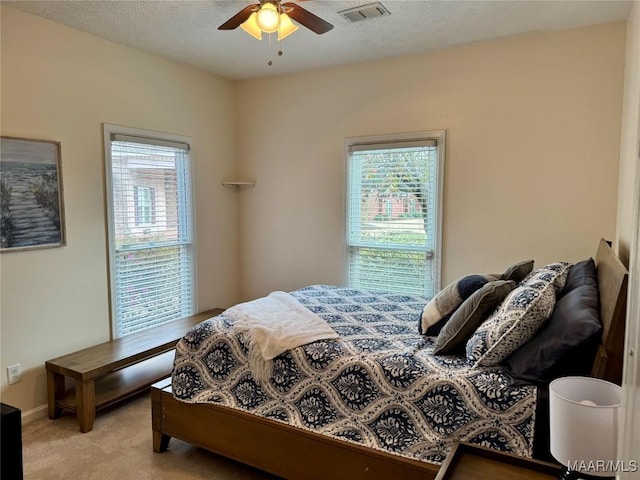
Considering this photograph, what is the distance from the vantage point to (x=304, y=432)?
6.96 ft

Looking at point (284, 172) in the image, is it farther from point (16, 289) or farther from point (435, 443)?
point (435, 443)

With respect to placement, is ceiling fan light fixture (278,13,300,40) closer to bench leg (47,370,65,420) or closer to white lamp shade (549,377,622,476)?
white lamp shade (549,377,622,476)

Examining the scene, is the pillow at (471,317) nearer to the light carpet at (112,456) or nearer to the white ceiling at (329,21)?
the light carpet at (112,456)

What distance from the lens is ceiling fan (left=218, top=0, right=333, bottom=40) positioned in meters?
2.38

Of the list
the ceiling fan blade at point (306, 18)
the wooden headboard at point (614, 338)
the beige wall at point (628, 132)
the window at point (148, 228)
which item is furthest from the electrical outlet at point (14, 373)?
the beige wall at point (628, 132)

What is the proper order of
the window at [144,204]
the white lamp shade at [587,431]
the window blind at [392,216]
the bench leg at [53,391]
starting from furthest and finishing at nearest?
1. the window blind at [392,216]
2. the window at [144,204]
3. the bench leg at [53,391]
4. the white lamp shade at [587,431]

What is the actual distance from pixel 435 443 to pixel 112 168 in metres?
3.00

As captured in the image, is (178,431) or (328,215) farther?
(328,215)

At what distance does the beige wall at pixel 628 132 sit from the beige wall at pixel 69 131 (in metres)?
3.42

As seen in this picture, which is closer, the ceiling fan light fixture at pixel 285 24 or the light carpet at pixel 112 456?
the light carpet at pixel 112 456

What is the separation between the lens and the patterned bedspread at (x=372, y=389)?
1.80 m

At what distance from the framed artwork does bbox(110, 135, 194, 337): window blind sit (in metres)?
0.44

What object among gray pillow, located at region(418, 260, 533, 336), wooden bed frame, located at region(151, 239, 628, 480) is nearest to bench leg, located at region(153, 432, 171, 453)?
wooden bed frame, located at region(151, 239, 628, 480)

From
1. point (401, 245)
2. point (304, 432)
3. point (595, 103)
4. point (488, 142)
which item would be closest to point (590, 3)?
point (595, 103)
